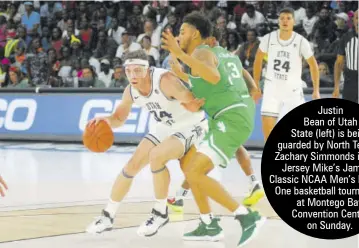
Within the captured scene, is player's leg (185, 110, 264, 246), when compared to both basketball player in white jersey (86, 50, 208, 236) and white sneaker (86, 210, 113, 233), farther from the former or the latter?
white sneaker (86, 210, 113, 233)

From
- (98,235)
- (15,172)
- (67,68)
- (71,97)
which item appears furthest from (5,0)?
(98,235)

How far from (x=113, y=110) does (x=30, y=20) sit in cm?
583

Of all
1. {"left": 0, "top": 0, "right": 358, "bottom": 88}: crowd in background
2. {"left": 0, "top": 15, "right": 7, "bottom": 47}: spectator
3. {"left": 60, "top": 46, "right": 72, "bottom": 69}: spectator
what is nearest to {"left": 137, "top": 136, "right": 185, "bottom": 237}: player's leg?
{"left": 0, "top": 0, "right": 358, "bottom": 88}: crowd in background

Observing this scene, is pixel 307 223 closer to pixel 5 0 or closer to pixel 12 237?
pixel 12 237

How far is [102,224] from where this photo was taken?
6.63 meters

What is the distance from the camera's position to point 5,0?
20.6 m

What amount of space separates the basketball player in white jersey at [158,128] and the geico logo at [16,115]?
358 inches

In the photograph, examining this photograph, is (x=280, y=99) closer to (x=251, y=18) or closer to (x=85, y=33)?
(x=251, y=18)

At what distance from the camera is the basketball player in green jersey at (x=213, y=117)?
6.21 meters

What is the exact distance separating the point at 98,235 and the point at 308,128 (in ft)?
6.38

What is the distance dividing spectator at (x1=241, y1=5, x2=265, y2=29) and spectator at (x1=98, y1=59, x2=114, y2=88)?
9.58ft

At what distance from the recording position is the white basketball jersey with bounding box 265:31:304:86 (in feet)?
33.1

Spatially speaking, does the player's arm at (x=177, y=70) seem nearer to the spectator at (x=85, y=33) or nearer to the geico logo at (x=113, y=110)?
the geico logo at (x=113, y=110)

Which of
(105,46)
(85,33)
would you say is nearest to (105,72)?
(105,46)
